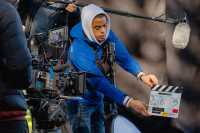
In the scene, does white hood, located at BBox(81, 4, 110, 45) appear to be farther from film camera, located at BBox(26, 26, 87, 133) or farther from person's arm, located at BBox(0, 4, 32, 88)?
person's arm, located at BBox(0, 4, 32, 88)

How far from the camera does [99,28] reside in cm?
213

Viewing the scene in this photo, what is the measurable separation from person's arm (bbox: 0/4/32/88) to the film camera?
432mm

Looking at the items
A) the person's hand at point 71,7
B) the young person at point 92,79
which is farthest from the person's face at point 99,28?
the person's hand at point 71,7

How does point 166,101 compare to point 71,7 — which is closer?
point 166,101

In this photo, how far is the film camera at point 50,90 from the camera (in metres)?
1.83

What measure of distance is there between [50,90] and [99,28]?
2.28 ft

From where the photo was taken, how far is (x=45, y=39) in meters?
2.20

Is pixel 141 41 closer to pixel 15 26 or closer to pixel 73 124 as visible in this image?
pixel 73 124

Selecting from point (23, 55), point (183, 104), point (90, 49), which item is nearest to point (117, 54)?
point (90, 49)

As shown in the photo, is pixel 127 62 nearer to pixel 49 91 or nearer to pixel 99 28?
pixel 99 28

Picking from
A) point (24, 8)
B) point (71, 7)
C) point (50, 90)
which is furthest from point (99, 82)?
point (24, 8)

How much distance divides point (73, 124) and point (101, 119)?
0.86 ft

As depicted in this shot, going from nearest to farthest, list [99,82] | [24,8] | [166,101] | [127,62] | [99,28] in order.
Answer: [166,101] < [99,82] < [99,28] < [127,62] < [24,8]

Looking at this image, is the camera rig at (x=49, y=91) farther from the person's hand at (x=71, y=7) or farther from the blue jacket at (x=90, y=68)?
the person's hand at (x=71, y=7)
